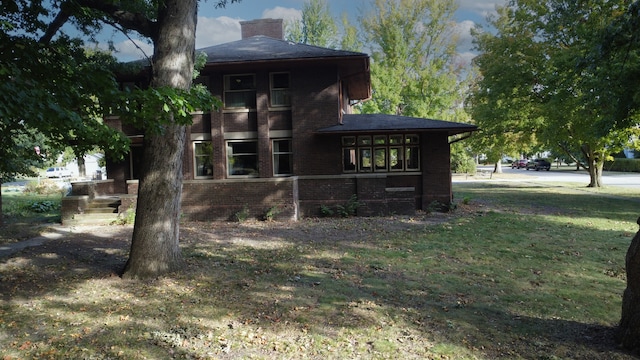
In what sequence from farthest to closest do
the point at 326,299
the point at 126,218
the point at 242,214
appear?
the point at 242,214, the point at 126,218, the point at 326,299

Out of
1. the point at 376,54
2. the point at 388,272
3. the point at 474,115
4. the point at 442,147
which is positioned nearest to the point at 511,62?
the point at 474,115

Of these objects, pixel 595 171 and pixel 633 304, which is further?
pixel 595 171

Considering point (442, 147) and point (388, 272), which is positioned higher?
point (442, 147)

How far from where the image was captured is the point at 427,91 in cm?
3291

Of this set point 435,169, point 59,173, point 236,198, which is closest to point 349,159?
point 435,169

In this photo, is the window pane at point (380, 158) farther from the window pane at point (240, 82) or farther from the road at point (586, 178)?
the road at point (586, 178)

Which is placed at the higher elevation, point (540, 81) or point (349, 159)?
point (540, 81)

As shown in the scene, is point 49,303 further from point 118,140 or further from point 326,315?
point 326,315

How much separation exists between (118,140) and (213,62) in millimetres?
11021

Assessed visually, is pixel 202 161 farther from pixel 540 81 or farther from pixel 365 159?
pixel 540 81

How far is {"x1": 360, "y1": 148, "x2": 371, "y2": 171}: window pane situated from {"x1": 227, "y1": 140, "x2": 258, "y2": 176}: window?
4.48m

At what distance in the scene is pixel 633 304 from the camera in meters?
4.81

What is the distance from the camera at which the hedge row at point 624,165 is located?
46.4 meters

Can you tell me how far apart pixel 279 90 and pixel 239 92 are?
5.65 ft
